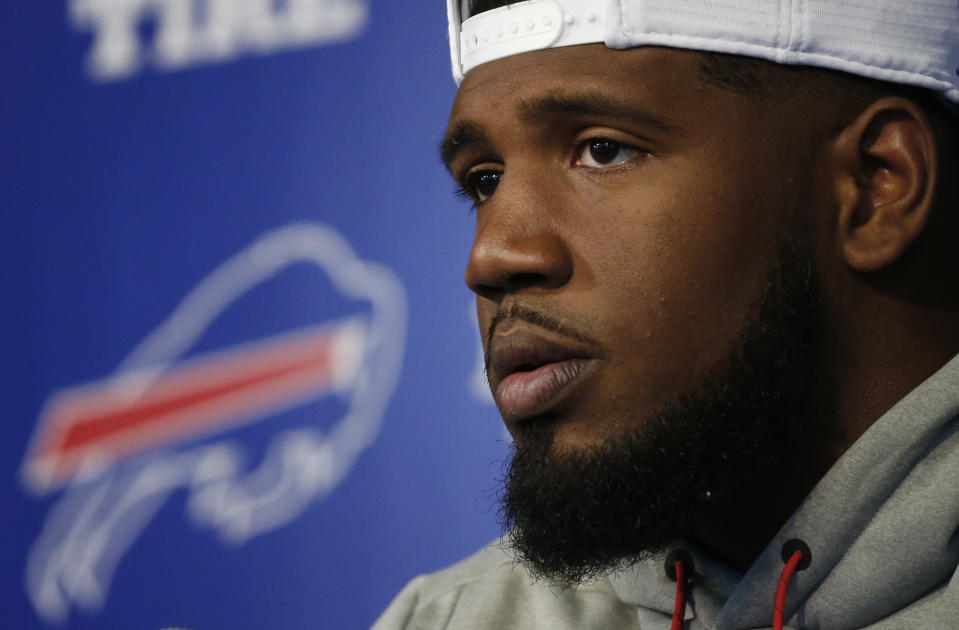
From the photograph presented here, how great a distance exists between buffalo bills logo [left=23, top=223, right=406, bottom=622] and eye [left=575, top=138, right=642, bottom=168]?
27.6 inches

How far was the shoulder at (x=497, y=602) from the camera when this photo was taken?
1.03 meters

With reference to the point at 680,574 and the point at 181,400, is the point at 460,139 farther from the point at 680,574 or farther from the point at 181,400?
the point at 181,400

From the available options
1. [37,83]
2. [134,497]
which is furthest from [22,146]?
[134,497]

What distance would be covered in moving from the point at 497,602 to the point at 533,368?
1.11ft

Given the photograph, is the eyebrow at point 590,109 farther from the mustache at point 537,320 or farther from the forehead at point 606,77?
the mustache at point 537,320

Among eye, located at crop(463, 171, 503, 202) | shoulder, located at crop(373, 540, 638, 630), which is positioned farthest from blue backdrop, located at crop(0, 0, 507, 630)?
eye, located at crop(463, 171, 503, 202)

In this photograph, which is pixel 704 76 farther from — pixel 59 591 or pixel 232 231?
pixel 59 591

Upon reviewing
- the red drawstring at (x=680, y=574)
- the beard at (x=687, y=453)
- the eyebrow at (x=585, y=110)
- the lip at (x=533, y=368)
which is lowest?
the red drawstring at (x=680, y=574)

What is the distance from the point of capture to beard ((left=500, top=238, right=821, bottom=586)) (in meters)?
0.82

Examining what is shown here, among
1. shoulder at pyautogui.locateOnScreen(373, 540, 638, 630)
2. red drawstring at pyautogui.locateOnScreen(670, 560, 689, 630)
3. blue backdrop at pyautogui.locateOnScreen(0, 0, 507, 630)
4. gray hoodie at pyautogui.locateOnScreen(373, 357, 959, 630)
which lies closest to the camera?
gray hoodie at pyautogui.locateOnScreen(373, 357, 959, 630)

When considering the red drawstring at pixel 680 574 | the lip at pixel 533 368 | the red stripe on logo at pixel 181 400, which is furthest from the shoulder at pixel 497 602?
the red stripe on logo at pixel 181 400

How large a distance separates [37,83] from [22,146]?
0.36 ft

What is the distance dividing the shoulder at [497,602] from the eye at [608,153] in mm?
385

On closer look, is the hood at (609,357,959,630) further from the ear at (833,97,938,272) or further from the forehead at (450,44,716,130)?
the forehead at (450,44,716,130)
